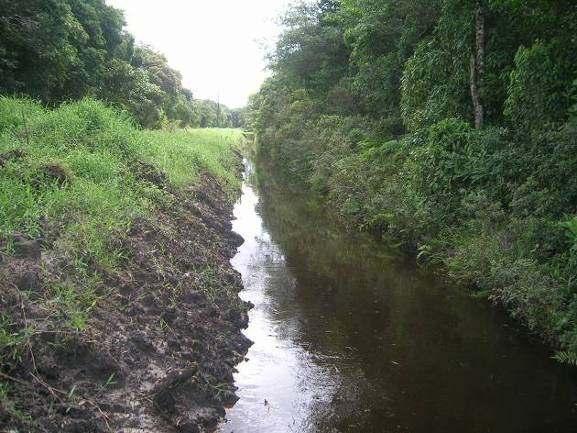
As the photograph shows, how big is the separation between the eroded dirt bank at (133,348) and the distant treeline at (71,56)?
29.0 feet

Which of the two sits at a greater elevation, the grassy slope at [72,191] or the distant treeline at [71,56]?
the distant treeline at [71,56]

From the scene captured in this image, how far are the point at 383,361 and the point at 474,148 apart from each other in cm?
623

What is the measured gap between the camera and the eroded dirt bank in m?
4.07

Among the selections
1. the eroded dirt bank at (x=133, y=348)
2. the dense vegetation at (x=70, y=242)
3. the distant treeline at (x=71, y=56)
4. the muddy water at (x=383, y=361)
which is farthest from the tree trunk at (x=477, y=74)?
the distant treeline at (x=71, y=56)

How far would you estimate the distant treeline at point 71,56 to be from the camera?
13.5 metres

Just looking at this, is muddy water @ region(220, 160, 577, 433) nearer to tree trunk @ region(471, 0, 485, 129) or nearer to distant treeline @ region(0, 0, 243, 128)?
tree trunk @ region(471, 0, 485, 129)

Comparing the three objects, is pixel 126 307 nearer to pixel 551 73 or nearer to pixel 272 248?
pixel 272 248

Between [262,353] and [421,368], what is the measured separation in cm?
208

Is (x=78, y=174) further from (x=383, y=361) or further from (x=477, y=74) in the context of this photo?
(x=477, y=74)

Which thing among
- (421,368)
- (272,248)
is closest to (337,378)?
(421,368)

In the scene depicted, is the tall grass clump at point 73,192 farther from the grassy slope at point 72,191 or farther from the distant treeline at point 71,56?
the distant treeline at point 71,56

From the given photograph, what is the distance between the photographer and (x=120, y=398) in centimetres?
447

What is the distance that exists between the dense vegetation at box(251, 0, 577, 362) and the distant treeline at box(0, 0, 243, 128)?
8.86m

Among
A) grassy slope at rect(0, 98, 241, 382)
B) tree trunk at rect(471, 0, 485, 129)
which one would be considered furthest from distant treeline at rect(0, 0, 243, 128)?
tree trunk at rect(471, 0, 485, 129)
